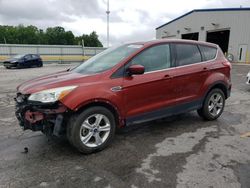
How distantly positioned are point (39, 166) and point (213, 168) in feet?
8.03

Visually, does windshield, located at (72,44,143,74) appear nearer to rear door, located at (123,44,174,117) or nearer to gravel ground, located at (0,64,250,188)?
rear door, located at (123,44,174,117)

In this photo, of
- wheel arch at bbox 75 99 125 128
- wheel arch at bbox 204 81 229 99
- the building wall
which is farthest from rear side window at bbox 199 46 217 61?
the building wall

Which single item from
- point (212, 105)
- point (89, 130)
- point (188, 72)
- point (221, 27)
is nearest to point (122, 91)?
point (89, 130)

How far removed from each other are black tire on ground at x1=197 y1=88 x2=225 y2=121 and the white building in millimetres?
26573

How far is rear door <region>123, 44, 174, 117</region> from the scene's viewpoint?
155 inches

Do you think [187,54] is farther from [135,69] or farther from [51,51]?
[51,51]

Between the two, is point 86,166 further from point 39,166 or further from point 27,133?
point 27,133

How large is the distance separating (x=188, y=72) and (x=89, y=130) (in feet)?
7.63

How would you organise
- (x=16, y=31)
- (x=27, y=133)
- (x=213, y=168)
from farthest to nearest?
Answer: (x=16, y=31), (x=27, y=133), (x=213, y=168)

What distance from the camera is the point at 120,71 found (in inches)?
151

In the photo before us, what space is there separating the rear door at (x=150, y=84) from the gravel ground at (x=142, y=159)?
2.11 ft

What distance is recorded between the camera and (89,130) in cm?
362

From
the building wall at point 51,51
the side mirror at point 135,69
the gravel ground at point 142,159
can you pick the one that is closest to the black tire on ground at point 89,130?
the gravel ground at point 142,159

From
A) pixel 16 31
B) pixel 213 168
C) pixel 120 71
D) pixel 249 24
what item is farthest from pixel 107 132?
pixel 16 31
